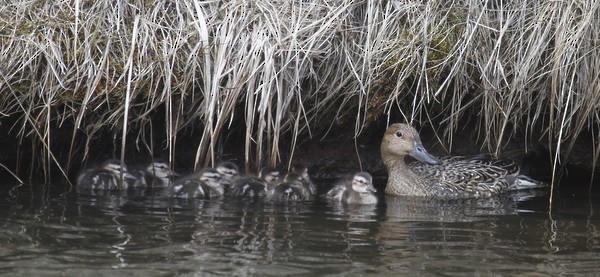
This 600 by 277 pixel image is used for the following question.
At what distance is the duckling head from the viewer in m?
8.33

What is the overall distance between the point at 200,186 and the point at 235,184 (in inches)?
12.7

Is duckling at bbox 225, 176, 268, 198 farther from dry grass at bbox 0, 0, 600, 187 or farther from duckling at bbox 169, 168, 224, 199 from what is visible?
dry grass at bbox 0, 0, 600, 187

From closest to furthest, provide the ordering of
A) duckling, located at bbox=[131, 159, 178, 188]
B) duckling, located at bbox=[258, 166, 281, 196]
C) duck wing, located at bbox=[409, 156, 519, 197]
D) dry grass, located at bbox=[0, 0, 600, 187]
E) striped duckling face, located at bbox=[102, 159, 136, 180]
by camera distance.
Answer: dry grass, located at bbox=[0, 0, 600, 187]
duckling, located at bbox=[258, 166, 281, 196]
striped duckling face, located at bbox=[102, 159, 136, 180]
duckling, located at bbox=[131, 159, 178, 188]
duck wing, located at bbox=[409, 156, 519, 197]

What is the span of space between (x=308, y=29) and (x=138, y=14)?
1.14 metres

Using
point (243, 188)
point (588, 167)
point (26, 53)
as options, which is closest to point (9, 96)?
point (26, 53)

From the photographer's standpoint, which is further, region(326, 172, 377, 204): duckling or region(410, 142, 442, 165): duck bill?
region(410, 142, 442, 165): duck bill

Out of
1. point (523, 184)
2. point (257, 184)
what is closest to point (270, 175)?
point (257, 184)

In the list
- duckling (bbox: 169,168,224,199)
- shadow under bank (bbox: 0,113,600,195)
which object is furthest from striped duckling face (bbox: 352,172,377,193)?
duckling (bbox: 169,168,224,199)

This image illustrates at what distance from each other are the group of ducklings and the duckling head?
46 cm

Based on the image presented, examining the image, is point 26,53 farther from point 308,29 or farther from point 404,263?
point 404,263

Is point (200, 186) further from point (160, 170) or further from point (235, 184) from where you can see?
point (160, 170)

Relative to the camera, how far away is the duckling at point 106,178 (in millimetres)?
7988

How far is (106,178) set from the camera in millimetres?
8031

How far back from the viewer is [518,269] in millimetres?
5695
